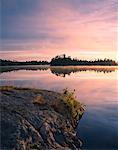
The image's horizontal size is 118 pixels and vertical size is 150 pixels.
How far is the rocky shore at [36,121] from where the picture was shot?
1588cm

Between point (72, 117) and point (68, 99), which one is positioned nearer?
point (72, 117)

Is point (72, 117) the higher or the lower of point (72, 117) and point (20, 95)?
the lower

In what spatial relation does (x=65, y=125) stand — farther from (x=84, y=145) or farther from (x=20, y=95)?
(x=20, y=95)

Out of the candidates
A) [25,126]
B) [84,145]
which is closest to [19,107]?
[25,126]

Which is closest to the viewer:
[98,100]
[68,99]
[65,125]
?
[65,125]

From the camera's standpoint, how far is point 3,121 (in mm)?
16453

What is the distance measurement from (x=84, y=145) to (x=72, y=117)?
3259 millimetres

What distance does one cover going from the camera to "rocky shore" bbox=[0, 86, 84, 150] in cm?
1588

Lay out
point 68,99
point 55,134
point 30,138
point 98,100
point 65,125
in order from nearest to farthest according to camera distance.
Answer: point 30,138
point 55,134
point 65,125
point 68,99
point 98,100

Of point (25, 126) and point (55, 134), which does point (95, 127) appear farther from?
point (25, 126)

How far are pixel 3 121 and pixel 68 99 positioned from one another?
25.4 feet

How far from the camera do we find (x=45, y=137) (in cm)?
1694

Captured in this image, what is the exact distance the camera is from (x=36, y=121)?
58.5ft

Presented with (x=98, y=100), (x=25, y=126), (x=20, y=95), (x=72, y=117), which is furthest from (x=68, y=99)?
(x=98, y=100)
